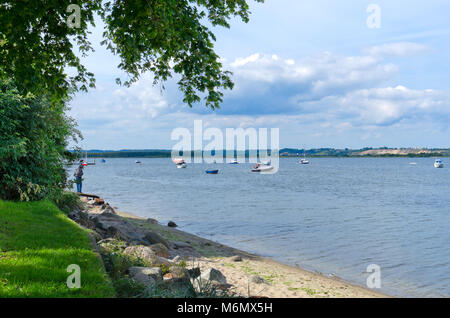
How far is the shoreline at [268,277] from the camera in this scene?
12.2m

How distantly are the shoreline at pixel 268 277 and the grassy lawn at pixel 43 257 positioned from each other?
3422mm

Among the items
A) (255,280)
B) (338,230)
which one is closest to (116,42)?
(255,280)

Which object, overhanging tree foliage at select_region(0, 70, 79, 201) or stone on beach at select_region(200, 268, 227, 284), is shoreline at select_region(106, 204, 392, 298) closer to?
stone on beach at select_region(200, 268, 227, 284)

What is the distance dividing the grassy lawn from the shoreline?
3.42 m

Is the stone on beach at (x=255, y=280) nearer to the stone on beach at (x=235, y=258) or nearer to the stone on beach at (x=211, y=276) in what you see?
the stone on beach at (x=211, y=276)

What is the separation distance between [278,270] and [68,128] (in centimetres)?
1158

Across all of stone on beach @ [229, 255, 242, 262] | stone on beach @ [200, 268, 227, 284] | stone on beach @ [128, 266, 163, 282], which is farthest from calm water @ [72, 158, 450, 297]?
stone on beach @ [128, 266, 163, 282]

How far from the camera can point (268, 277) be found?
14086 mm

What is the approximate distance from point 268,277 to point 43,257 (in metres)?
8.16

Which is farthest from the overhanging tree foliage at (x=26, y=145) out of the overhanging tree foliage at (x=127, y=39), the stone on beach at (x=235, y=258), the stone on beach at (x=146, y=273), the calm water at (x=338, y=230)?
the calm water at (x=338, y=230)

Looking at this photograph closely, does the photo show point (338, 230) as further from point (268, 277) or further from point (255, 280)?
point (255, 280)

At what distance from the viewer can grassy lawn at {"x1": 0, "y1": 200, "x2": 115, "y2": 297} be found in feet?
22.1
